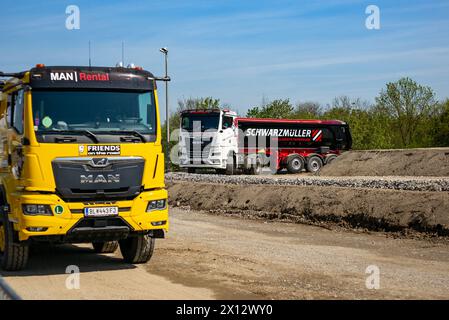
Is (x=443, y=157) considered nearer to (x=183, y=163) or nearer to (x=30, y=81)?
(x=183, y=163)

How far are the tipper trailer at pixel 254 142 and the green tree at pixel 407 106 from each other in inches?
429

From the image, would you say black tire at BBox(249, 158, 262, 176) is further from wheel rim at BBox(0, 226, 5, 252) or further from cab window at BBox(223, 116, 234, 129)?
wheel rim at BBox(0, 226, 5, 252)

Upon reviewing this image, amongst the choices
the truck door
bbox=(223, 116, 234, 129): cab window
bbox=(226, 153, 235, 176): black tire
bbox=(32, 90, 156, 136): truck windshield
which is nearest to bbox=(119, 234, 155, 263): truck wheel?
bbox=(32, 90, 156, 136): truck windshield

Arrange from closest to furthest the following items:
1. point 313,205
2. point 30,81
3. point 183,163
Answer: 1. point 30,81
2. point 313,205
3. point 183,163

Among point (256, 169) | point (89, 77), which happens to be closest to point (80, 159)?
point (89, 77)

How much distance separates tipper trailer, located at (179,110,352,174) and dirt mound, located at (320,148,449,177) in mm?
3172

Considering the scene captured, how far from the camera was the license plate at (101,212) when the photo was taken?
10344 millimetres

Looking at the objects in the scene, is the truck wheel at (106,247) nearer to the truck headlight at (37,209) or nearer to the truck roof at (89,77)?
the truck headlight at (37,209)

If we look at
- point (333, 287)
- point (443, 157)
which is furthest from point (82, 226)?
point (443, 157)

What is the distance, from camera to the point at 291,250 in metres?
14.2

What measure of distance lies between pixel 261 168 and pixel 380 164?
846 centimetres

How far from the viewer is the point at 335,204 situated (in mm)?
19500

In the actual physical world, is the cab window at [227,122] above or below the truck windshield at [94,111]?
above

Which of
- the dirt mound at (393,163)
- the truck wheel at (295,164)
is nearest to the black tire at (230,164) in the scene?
the truck wheel at (295,164)
